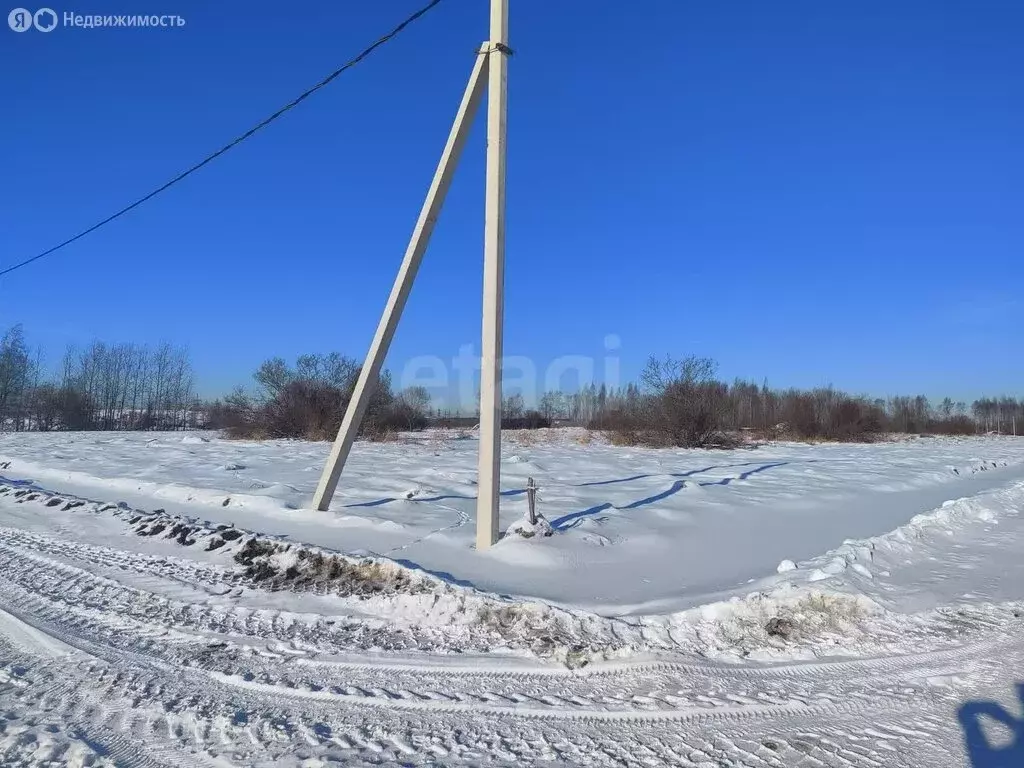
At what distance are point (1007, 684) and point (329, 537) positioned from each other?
5.84m

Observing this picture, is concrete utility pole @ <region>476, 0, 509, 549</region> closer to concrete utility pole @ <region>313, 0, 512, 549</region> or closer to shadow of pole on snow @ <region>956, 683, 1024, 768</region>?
concrete utility pole @ <region>313, 0, 512, 549</region>

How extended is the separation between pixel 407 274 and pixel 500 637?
450cm

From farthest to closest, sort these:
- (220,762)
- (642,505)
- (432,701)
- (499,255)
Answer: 1. (642,505)
2. (499,255)
3. (432,701)
4. (220,762)

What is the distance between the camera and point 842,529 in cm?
762

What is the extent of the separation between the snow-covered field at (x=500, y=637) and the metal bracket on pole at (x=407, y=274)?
76 centimetres

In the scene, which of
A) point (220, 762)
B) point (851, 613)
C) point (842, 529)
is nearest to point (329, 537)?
point (220, 762)

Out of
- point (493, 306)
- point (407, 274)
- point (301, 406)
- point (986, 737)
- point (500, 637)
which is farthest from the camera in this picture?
point (301, 406)

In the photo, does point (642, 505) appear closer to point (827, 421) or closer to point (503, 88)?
point (503, 88)

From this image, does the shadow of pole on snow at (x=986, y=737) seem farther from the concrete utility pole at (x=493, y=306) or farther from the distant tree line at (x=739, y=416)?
the distant tree line at (x=739, y=416)

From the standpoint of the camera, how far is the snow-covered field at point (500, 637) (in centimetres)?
281

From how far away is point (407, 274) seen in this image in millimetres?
7203

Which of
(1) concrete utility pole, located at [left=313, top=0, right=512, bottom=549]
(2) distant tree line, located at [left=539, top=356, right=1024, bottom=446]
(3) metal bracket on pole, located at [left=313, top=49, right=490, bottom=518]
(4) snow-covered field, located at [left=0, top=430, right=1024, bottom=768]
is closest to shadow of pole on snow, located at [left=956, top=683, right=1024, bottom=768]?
(4) snow-covered field, located at [left=0, top=430, right=1024, bottom=768]

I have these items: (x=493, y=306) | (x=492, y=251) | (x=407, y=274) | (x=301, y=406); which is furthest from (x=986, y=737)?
(x=301, y=406)

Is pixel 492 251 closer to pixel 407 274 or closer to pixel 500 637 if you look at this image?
pixel 407 274
